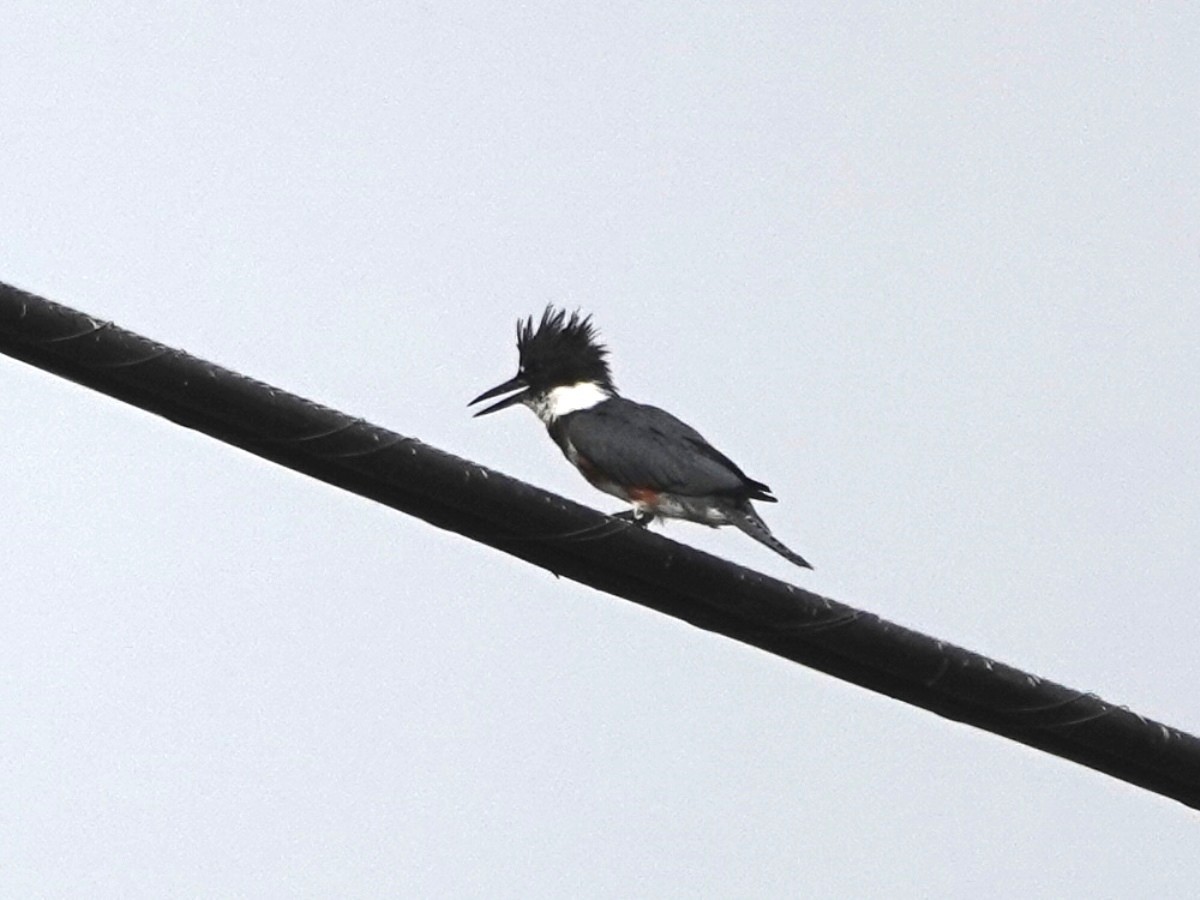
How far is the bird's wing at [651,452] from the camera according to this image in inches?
267

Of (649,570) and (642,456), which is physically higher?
(642,456)

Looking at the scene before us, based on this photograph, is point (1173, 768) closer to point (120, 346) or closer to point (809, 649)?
point (809, 649)

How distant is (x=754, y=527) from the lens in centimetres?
669

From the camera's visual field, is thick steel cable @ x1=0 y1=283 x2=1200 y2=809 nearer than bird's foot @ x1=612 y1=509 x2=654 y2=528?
Yes

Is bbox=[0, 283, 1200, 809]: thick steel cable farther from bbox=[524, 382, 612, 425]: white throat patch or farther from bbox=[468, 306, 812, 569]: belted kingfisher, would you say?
bbox=[524, 382, 612, 425]: white throat patch

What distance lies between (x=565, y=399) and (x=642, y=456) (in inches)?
44.6

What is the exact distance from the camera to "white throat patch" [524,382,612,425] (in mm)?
7898

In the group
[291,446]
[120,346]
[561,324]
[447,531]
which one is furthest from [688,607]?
[561,324]

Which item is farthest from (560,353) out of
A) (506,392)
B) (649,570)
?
(649,570)

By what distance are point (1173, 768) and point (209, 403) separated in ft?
6.41

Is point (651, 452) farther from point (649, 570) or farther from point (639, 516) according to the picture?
point (649, 570)

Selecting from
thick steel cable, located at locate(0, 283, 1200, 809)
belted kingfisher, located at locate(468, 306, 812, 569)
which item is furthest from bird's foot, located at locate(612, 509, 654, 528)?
thick steel cable, located at locate(0, 283, 1200, 809)

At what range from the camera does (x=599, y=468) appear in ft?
23.7

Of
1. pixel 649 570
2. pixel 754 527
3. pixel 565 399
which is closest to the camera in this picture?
pixel 649 570
